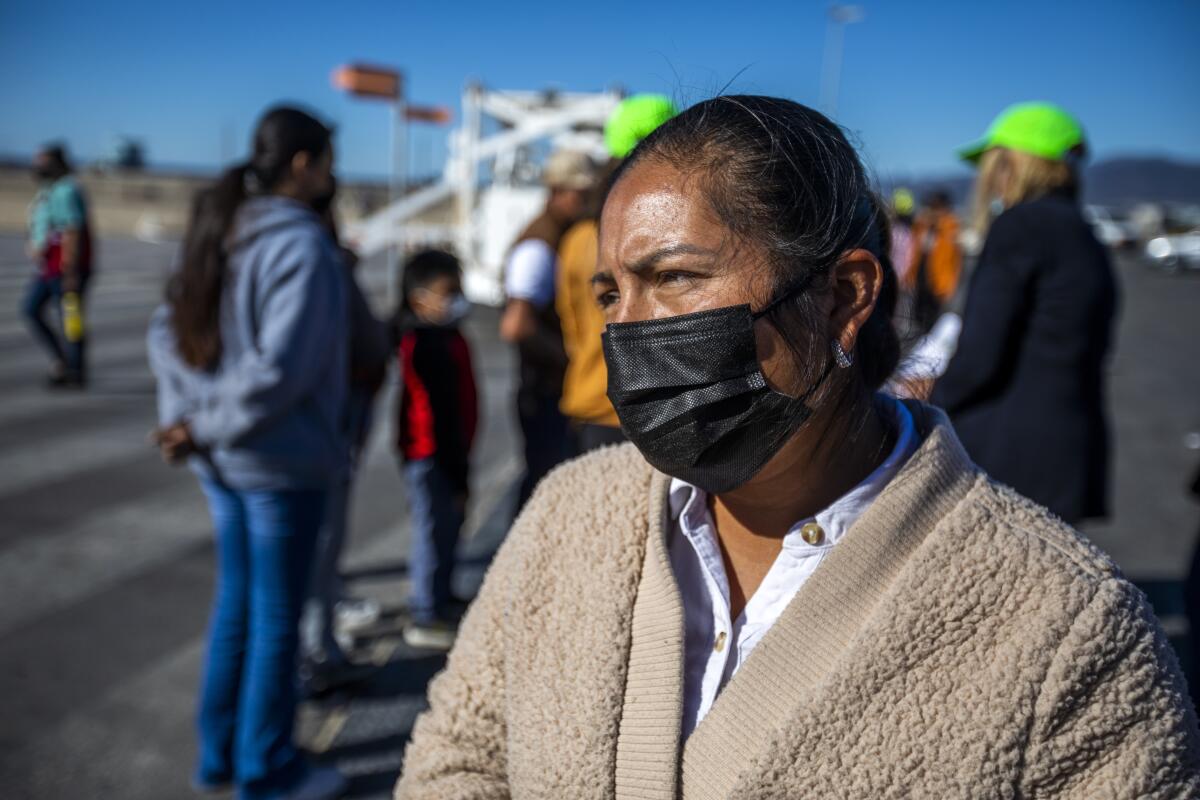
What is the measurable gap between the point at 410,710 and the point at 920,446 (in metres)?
→ 2.72

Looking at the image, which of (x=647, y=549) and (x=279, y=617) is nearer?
(x=647, y=549)

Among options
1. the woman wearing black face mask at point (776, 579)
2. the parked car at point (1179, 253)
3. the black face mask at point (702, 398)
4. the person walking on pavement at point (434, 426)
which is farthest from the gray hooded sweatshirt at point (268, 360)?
the parked car at point (1179, 253)

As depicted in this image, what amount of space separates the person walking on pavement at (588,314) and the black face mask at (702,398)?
1377 millimetres

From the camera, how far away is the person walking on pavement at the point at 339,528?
3414 millimetres

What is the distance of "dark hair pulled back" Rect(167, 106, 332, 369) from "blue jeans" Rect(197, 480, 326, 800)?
0.47m

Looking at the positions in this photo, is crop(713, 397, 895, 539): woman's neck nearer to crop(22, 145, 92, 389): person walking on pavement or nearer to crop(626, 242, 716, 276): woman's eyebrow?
crop(626, 242, 716, 276): woman's eyebrow

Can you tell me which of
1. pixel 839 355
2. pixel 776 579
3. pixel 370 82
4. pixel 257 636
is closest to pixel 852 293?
pixel 839 355

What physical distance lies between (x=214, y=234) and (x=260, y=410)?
54 centimetres

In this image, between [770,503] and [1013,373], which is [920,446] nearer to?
[770,503]

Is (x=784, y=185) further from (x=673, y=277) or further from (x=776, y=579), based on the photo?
(x=776, y=579)

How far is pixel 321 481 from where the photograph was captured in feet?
9.43

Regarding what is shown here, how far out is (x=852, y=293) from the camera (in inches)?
52.7

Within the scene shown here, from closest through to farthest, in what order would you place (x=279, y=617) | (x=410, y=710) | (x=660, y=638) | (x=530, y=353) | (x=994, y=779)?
(x=994, y=779) < (x=660, y=638) < (x=279, y=617) < (x=410, y=710) < (x=530, y=353)

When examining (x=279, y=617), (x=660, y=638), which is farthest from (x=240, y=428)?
(x=660, y=638)
